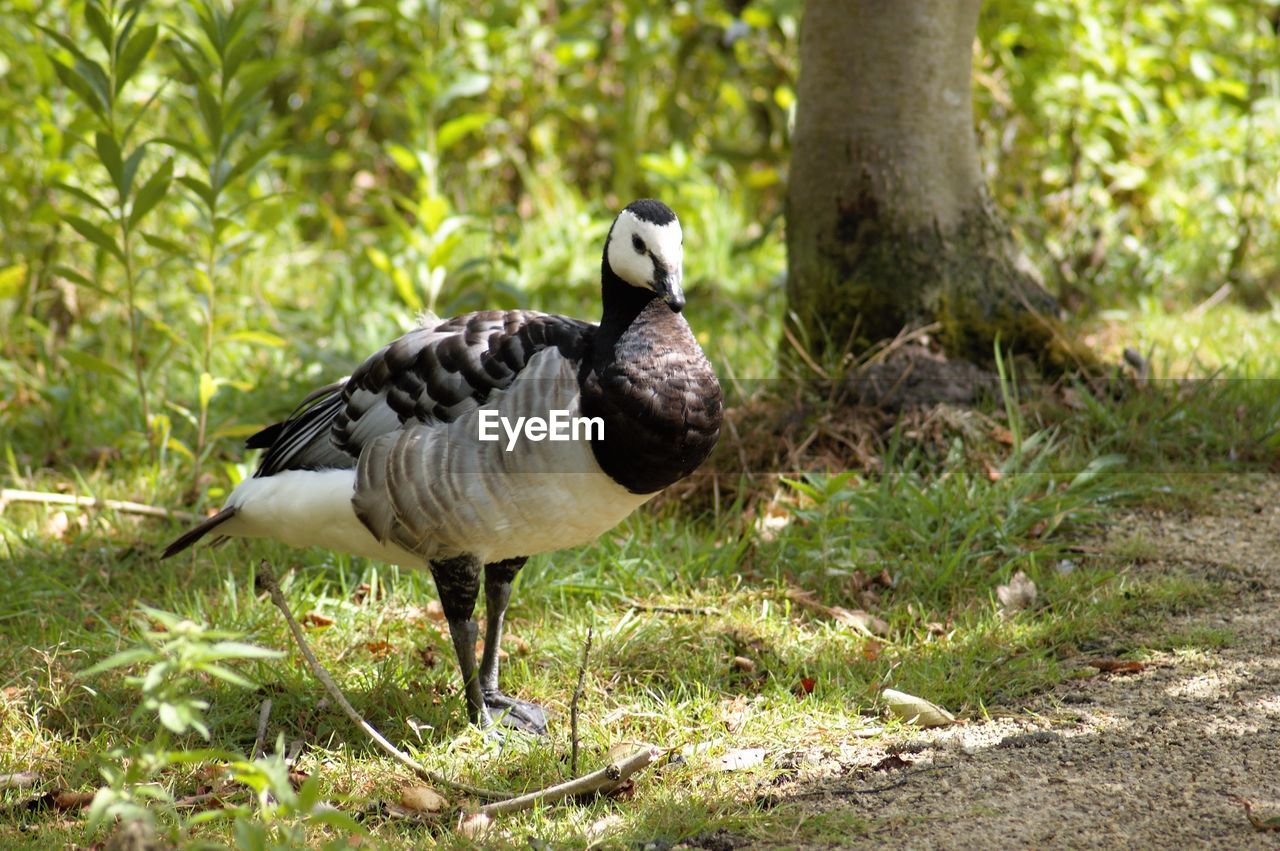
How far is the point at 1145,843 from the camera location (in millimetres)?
2678

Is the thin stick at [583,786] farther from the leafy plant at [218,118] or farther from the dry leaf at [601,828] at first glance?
the leafy plant at [218,118]

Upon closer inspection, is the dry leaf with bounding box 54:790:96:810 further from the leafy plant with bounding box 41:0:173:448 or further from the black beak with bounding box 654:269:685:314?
the black beak with bounding box 654:269:685:314

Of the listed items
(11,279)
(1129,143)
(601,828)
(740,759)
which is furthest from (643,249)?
(1129,143)

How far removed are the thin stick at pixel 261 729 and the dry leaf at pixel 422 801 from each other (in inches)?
19.1

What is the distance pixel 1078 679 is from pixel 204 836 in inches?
93.0

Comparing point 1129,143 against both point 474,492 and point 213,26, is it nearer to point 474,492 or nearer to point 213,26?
point 213,26

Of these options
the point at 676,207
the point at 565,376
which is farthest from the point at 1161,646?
the point at 676,207

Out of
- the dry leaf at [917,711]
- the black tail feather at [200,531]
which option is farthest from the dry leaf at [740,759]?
the black tail feather at [200,531]

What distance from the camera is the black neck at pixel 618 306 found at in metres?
3.34

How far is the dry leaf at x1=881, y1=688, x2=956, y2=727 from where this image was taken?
3.39m

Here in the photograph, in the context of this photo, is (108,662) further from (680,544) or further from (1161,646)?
(1161,646)

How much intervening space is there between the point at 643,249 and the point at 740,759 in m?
1.35

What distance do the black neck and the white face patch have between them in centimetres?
3

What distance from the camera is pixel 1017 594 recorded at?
4016 mm
